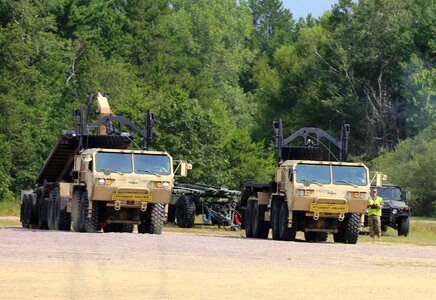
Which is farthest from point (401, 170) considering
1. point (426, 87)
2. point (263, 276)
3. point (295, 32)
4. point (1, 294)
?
point (295, 32)

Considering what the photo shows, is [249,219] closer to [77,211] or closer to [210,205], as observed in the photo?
[77,211]

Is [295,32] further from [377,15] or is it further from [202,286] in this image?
[202,286]

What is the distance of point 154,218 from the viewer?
40438 mm

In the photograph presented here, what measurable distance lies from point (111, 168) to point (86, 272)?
18.1 meters

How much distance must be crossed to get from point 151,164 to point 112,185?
4.51ft

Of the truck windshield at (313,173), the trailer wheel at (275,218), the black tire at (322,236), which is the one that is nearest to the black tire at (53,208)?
the trailer wheel at (275,218)

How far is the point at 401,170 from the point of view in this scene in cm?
7669

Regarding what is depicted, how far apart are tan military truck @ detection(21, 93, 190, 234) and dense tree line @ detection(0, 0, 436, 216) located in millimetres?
30844

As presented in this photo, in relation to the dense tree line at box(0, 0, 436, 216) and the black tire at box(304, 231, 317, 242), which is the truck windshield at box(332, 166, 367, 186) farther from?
the dense tree line at box(0, 0, 436, 216)

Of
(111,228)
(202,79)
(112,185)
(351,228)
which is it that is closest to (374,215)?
(351,228)

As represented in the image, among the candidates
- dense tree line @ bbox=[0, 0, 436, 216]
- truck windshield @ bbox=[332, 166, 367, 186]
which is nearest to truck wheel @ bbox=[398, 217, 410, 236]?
truck windshield @ bbox=[332, 166, 367, 186]

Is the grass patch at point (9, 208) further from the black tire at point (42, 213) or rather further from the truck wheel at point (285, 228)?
the truck wheel at point (285, 228)

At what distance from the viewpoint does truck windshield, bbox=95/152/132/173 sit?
132 feet

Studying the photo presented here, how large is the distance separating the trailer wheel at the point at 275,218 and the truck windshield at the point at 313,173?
6.17 feet
